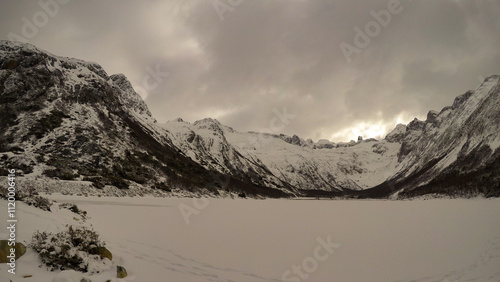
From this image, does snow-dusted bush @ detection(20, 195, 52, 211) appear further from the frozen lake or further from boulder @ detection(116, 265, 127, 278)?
boulder @ detection(116, 265, 127, 278)

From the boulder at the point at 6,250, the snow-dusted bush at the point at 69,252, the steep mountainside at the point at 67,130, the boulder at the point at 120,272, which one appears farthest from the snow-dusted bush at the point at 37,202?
the steep mountainside at the point at 67,130

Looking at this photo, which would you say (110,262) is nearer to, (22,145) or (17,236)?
(17,236)

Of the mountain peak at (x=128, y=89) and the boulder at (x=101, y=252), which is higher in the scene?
the mountain peak at (x=128, y=89)

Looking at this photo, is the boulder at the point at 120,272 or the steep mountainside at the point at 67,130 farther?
the steep mountainside at the point at 67,130

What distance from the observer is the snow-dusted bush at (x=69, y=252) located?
710cm

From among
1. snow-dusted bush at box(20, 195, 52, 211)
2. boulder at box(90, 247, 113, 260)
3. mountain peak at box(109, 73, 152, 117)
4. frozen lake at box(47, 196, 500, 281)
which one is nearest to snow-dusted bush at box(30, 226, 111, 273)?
boulder at box(90, 247, 113, 260)

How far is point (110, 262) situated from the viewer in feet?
27.2

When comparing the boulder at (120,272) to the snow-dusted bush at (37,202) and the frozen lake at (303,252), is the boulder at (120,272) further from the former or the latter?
the snow-dusted bush at (37,202)

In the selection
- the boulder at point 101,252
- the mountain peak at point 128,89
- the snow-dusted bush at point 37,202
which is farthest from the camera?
the mountain peak at point 128,89

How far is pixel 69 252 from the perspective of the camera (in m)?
7.40

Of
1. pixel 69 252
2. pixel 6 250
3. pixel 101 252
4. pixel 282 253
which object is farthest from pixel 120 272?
pixel 282 253

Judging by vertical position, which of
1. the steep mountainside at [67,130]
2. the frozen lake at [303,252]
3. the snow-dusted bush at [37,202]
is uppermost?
the steep mountainside at [67,130]

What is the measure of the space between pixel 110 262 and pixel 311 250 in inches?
298

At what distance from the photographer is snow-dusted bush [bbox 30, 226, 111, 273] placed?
23.3 feet
